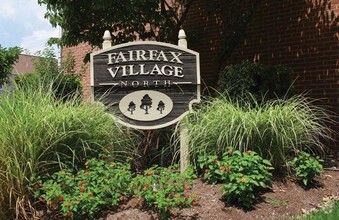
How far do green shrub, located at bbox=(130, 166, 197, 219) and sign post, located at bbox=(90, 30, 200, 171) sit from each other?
1263 millimetres

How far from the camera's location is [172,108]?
6430mm

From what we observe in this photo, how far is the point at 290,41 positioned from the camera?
913cm

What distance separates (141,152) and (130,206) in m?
1.80

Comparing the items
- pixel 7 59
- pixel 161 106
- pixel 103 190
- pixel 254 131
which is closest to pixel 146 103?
pixel 161 106

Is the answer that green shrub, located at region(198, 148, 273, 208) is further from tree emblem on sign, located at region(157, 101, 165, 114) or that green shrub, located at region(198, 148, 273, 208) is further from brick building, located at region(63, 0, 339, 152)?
brick building, located at region(63, 0, 339, 152)

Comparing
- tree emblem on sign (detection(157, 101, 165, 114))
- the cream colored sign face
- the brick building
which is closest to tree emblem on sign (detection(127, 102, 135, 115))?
the cream colored sign face

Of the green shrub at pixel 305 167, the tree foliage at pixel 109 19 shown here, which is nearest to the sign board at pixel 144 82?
the tree foliage at pixel 109 19

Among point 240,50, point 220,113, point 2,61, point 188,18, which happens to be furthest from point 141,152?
point 2,61

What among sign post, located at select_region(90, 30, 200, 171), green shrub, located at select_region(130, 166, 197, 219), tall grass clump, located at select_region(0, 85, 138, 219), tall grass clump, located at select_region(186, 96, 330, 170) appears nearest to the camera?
green shrub, located at select_region(130, 166, 197, 219)

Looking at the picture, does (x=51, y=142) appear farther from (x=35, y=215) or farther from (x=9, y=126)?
(x=35, y=215)

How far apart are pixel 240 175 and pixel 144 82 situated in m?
2.13

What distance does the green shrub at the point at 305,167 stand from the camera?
222 inches

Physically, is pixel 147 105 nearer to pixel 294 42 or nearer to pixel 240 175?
pixel 240 175

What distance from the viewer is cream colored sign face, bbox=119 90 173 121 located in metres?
6.41
